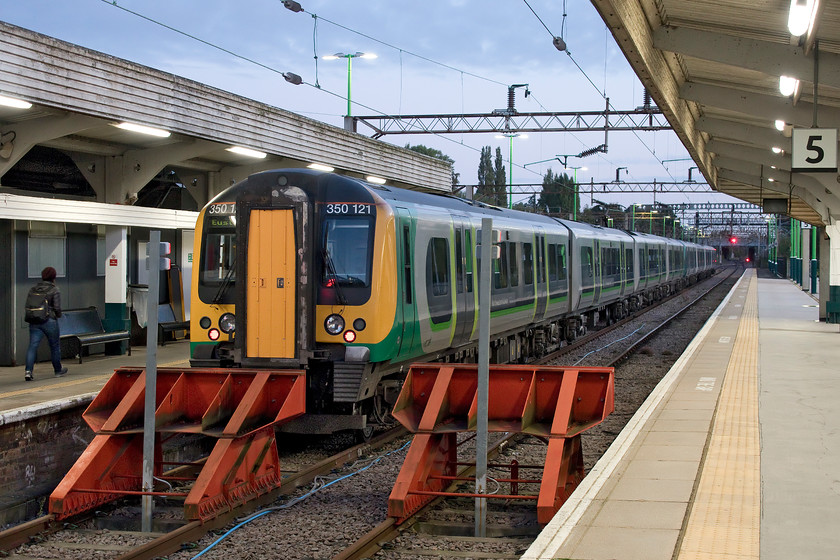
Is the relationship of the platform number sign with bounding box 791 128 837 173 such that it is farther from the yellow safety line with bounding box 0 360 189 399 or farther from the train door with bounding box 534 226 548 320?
the yellow safety line with bounding box 0 360 189 399

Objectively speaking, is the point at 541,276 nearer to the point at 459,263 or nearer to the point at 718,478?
the point at 459,263

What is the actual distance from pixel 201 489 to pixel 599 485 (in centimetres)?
303

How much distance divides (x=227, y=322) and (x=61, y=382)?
323 centimetres

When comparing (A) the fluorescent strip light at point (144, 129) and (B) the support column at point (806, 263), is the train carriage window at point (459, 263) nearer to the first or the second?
(A) the fluorescent strip light at point (144, 129)

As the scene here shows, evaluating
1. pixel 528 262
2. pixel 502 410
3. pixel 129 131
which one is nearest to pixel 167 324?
pixel 129 131

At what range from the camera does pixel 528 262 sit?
15320 mm

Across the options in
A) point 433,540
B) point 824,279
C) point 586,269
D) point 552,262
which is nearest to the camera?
point 433,540

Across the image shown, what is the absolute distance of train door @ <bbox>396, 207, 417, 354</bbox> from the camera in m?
9.66

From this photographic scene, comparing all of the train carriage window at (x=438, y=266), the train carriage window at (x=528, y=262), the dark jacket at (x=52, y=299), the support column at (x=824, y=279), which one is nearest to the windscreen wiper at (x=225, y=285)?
the train carriage window at (x=438, y=266)

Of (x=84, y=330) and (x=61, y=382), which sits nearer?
(x=61, y=382)

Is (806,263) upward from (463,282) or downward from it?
upward

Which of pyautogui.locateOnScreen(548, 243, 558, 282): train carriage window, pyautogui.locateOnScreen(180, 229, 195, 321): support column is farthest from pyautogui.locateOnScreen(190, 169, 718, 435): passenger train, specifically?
pyautogui.locateOnScreen(180, 229, 195, 321): support column

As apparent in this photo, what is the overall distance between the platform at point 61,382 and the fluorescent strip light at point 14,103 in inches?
130

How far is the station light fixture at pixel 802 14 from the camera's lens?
890cm
